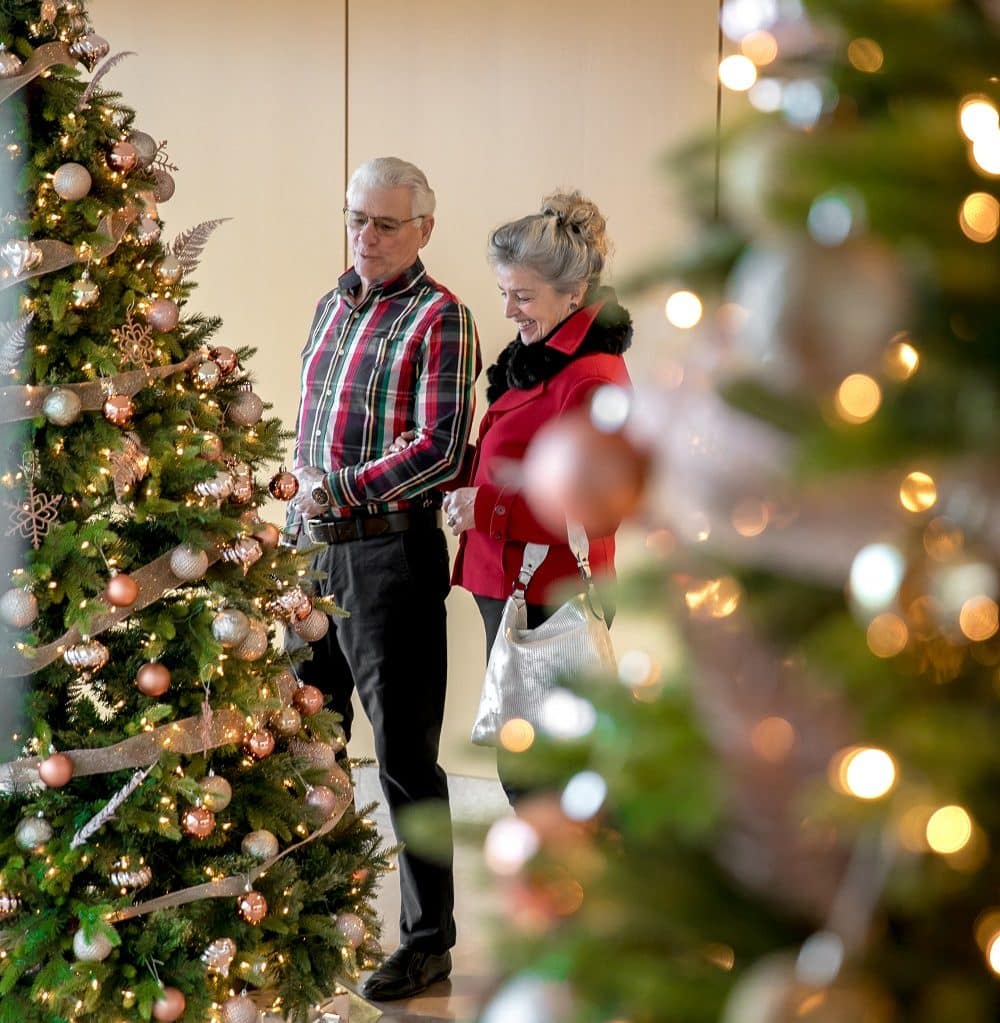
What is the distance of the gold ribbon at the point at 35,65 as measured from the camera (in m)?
2.03

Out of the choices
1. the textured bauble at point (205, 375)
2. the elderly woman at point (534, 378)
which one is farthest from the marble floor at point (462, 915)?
the textured bauble at point (205, 375)

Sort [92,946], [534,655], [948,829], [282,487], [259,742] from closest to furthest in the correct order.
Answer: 1. [948,829]
2. [92,946]
3. [259,742]
4. [282,487]
5. [534,655]

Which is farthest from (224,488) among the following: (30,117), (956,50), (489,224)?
(489,224)

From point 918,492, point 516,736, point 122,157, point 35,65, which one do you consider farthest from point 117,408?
point 918,492

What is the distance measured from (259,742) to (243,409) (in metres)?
0.56

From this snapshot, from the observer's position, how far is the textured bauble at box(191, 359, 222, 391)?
2.24 m

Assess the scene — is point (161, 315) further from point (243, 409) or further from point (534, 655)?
point (534, 655)

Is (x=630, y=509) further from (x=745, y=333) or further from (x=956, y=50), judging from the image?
(x=956, y=50)

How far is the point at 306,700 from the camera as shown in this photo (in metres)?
2.37

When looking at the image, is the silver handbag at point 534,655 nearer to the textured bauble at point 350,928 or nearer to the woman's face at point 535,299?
the textured bauble at point 350,928

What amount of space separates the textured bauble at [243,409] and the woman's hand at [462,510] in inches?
21.2

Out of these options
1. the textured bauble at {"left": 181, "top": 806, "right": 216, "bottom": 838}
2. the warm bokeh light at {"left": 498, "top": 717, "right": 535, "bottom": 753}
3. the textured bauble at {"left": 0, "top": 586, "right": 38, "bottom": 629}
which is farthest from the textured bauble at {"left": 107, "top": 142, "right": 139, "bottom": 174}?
the warm bokeh light at {"left": 498, "top": 717, "right": 535, "bottom": 753}

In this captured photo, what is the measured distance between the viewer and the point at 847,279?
53 cm

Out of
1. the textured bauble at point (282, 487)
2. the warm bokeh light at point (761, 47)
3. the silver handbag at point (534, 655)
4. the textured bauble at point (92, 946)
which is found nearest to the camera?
the warm bokeh light at point (761, 47)
